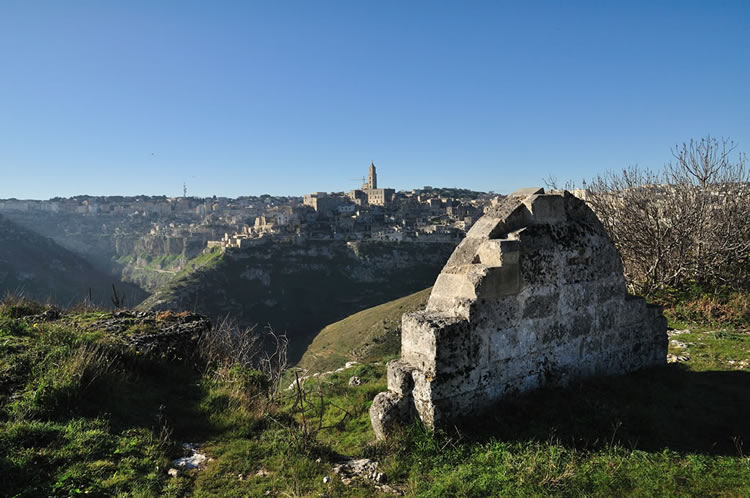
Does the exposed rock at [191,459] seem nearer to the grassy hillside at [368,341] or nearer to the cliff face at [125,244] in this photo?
the grassy hillside at [368,341]

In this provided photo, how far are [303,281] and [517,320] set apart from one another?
225ft

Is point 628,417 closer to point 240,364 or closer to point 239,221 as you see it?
point 240,364

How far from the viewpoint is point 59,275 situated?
76.6 m

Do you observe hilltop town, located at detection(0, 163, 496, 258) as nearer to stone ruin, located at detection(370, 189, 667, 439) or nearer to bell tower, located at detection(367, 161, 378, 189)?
bell tower, located at detection(367, 161, 378, 189)

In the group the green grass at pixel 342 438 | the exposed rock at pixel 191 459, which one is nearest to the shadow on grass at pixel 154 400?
the green grass at pixel 342 438

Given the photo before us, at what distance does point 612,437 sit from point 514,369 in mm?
995

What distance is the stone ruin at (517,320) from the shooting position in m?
3.92

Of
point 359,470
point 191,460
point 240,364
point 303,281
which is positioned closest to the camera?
point 359,470

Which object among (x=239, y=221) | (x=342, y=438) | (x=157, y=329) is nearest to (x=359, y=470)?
(x=342, y=438)

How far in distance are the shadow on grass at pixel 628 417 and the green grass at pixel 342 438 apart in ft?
0.05

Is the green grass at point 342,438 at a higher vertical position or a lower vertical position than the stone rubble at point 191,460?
higher

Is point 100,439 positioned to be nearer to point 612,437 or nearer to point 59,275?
point 612,437

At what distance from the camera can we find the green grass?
3143 millimetres

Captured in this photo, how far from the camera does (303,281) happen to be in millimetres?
71500
